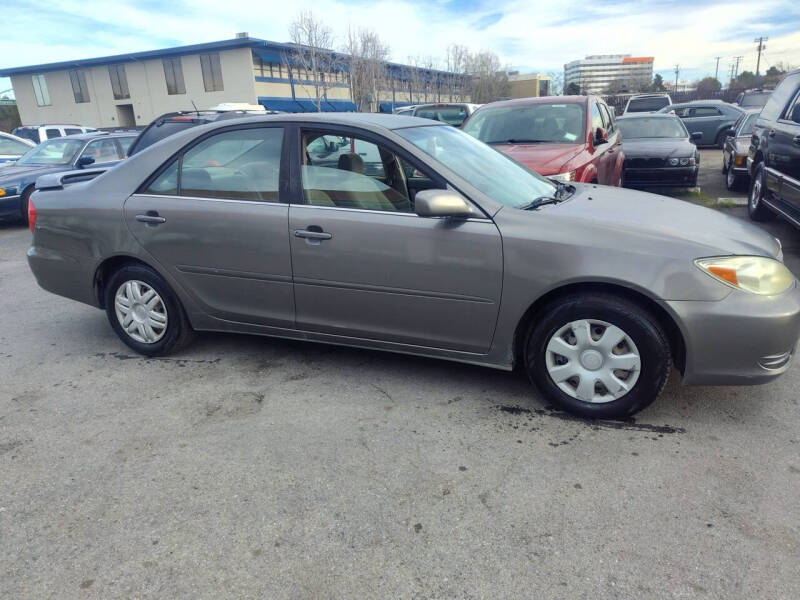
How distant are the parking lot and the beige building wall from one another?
39.5 m

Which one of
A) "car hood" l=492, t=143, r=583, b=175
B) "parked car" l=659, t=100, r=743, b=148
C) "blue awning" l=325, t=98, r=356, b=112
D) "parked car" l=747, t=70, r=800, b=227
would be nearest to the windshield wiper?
"car hood" l=492, t=143, r=583, b=175

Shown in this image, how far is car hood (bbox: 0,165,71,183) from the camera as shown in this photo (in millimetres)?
9562

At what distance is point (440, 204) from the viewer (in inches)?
119

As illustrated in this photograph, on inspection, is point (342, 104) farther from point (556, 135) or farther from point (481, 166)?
point (481, 166)

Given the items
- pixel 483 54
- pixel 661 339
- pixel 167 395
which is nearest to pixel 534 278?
pixel 661 339

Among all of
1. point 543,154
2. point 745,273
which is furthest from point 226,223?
point 543,154

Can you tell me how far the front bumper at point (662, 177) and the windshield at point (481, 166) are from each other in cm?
670

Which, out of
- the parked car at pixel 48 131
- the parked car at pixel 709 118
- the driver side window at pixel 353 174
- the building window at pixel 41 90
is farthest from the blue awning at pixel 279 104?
the driver side window at pixel 353 174

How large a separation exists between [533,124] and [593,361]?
488 centimetres

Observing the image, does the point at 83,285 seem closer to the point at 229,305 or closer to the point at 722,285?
the point at 229,305

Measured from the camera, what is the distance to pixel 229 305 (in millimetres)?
3844

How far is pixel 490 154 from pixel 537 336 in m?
1.45

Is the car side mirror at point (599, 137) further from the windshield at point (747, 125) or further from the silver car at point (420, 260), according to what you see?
the windshield at point (747, 125)

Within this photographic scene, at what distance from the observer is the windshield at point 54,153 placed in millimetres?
10172
